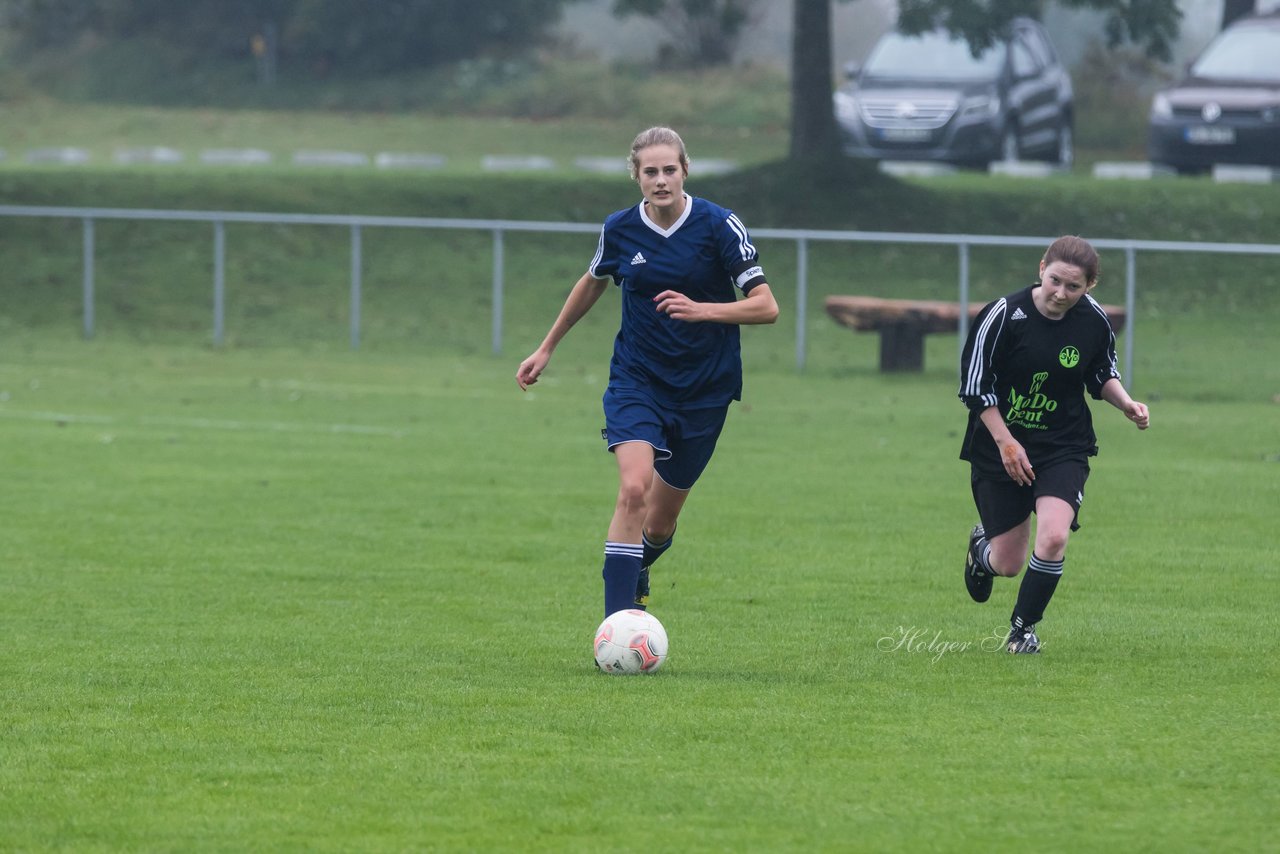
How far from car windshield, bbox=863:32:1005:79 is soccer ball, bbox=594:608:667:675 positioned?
2738 cm

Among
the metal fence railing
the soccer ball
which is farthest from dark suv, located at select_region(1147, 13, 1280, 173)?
the soccer ball

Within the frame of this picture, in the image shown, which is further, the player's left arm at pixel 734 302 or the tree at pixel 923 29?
the tree at pixel 923 29

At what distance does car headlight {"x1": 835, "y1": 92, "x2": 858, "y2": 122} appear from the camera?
34219 millimetres

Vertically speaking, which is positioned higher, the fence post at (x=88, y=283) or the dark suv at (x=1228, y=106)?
the dark suv at (x=1228, y=106)

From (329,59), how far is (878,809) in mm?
49217

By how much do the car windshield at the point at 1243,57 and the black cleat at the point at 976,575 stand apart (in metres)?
25.3

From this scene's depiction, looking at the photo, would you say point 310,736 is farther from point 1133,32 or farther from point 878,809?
point 1133,32

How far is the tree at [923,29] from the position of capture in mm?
29422

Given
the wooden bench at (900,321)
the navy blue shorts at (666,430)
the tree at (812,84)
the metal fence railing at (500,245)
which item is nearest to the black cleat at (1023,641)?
the navy blue shorts at (666,430)

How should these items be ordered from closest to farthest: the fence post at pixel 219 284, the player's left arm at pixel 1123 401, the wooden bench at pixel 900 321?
1. the player's left arm at pixel 1123 401
2. the wooden bench at pixel 900 321
3. the fence post at pixel 219 284

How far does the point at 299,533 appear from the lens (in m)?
11.2

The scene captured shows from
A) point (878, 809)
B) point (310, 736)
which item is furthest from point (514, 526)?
point (878, 809)

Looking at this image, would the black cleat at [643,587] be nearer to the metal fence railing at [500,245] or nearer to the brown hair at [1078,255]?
the brown hair at [1078,255]

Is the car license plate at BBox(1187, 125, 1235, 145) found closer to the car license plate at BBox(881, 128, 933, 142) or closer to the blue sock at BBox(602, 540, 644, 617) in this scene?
the car license plate at BBox(881, 128, 933, 142)
